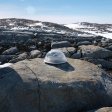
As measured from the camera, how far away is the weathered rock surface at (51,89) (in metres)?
6.70

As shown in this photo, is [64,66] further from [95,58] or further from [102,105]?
[95,58]

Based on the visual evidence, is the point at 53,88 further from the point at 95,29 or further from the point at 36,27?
the point at 95,29

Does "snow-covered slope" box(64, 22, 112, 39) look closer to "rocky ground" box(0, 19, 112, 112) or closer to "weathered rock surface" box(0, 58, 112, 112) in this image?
"rocky ground" box(0, 19, 112, 112)

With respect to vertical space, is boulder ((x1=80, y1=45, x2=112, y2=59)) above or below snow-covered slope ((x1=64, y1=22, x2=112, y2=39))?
above

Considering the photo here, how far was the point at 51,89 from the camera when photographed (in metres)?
6.88

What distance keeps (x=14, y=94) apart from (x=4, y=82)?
34cm

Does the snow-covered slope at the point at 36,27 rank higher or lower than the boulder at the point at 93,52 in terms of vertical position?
lower

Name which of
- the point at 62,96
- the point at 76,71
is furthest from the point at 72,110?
the point at 76,71

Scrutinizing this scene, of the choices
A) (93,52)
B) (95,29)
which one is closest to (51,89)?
(93,52)

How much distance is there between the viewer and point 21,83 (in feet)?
22.3

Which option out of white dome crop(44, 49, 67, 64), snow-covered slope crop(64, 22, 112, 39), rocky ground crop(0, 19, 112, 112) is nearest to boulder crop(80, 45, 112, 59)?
rocky ground crop(0, 19, 112, 112)

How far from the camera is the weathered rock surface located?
6.70 meters

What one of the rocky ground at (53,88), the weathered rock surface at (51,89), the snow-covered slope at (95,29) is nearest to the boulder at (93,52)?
the rocky ground at (53,88)

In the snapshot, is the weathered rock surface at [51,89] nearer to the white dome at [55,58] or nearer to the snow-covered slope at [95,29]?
the white dome at [55,58]
